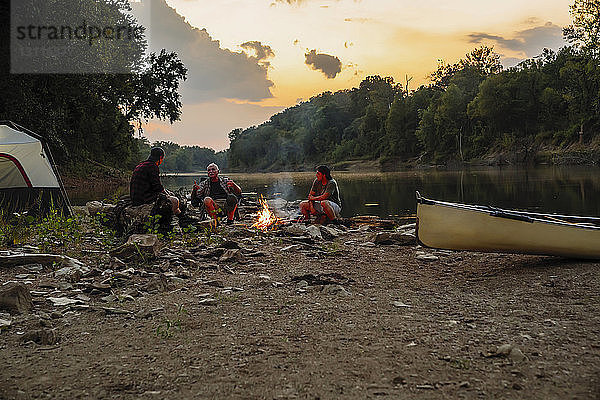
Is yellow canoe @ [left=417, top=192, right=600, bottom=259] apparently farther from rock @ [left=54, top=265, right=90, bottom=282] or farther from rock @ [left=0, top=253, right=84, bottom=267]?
rock @ [left=0, top=253, right=84, bottom=267]

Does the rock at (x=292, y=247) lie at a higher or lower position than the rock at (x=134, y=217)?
lower

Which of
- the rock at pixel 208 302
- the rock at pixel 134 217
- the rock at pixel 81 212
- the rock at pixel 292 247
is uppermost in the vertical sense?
the rock at pixel 134 217

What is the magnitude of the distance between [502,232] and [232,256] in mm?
4228

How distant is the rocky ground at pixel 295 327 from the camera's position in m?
3.38

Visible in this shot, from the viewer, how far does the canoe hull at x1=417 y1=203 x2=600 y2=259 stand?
6.39 metres

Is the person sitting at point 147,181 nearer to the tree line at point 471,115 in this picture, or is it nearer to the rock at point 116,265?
the rock at point 116,265

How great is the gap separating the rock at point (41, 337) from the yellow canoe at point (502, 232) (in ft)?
16.9

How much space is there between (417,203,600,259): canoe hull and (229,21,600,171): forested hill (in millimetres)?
58629

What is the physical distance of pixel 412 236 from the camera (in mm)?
9812

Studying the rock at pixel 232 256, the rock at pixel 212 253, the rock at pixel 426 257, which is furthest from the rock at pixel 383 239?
the rock at pixel 212 253

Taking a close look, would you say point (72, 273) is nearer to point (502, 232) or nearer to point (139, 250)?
point (139, 250)

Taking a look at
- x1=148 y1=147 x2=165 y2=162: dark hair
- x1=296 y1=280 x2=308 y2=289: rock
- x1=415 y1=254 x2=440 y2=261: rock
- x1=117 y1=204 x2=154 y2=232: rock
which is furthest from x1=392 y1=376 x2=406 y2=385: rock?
x1=148 y1=147 x2=165 y2=162: dark hair

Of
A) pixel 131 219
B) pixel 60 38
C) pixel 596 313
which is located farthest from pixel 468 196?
pixel 60 38

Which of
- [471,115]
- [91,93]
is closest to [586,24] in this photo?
[471,115]
